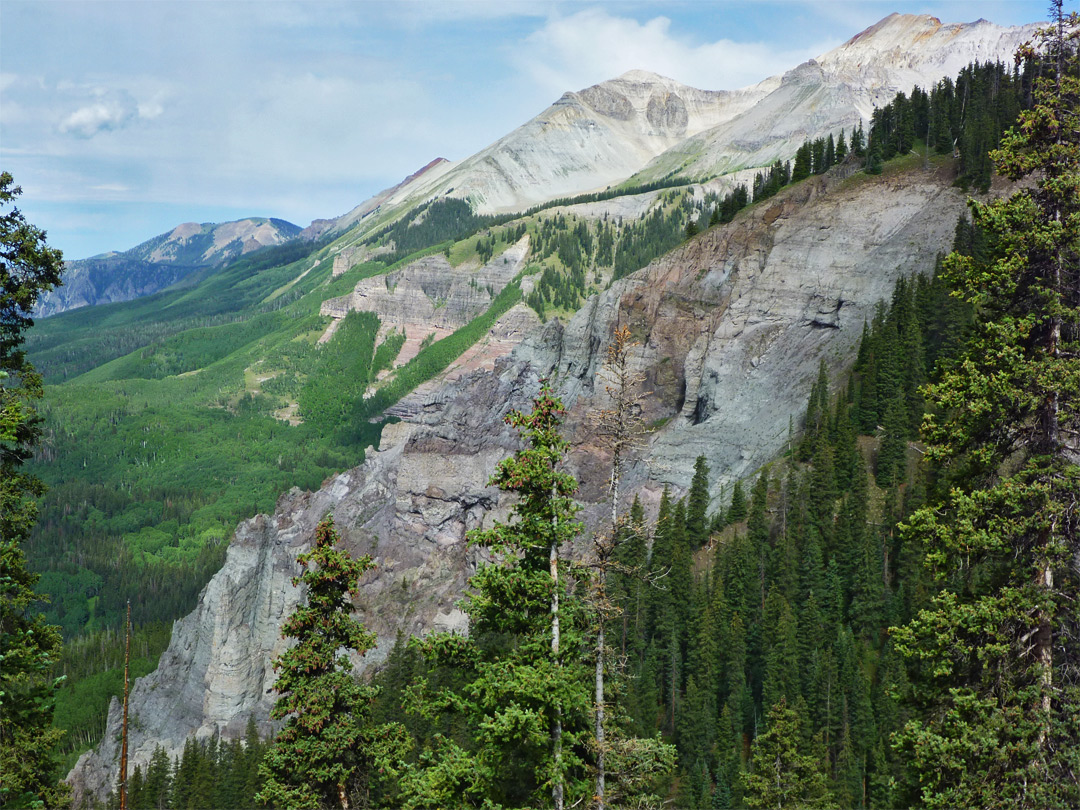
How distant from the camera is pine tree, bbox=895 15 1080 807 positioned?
52.6ft

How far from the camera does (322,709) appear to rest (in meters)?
22.9

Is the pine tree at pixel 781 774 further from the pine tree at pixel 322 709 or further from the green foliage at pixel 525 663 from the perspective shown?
the green foliage at pixel 525 663

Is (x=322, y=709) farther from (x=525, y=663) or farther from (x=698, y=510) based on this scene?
(x=698, y=510)

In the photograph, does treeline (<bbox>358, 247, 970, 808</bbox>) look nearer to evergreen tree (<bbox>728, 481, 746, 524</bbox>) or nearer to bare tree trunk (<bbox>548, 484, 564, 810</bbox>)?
evergreen tree (<bbox>728, 481, 746, 524</bbox>)

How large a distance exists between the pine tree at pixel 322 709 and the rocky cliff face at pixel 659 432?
8184 centimetres

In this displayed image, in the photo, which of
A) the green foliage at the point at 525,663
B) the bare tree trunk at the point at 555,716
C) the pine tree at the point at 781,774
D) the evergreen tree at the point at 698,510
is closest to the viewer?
the bare tree trunk at the point at 555,716

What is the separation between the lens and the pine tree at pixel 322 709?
22719 mm

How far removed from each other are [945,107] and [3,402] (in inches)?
5874

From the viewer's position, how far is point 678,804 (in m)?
60.7

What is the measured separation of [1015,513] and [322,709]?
721 inches

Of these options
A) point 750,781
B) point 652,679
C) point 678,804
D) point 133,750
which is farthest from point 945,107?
point 133,750

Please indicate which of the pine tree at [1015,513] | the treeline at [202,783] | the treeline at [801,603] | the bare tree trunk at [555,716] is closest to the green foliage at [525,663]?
the bare tree trunk at [555,716]

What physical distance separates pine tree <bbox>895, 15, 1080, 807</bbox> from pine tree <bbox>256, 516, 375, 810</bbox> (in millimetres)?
14740

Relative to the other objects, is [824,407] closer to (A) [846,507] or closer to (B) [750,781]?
(A) [846,507]
